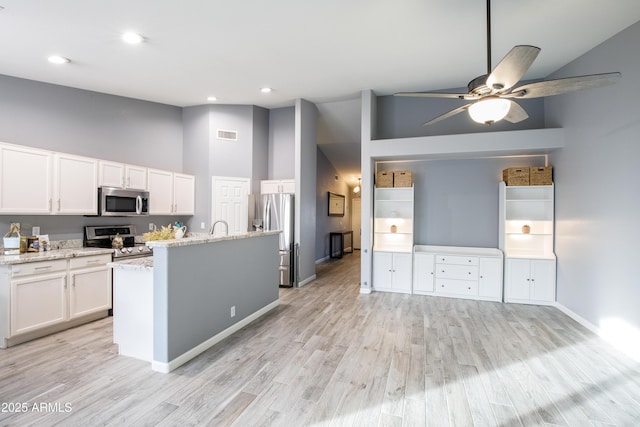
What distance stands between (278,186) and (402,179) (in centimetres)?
236

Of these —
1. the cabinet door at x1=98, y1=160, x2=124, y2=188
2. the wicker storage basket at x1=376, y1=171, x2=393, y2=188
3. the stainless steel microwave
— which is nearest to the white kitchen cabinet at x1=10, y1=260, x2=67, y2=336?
the stainless steel microwave

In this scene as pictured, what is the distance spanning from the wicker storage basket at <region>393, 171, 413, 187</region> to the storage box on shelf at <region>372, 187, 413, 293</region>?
0.36 ft

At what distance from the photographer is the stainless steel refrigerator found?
18.5ft

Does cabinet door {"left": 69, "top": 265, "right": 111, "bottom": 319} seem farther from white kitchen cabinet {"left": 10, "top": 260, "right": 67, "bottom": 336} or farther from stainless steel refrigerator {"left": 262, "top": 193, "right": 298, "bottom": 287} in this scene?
stainless steel refrigerator {"left": 262, "top": 193, "right": 298, "bottom": 287}

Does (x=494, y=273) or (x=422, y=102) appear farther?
(x=422, y=102)

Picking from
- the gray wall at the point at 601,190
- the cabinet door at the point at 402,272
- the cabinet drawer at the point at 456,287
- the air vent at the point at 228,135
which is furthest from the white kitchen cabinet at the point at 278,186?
the gray wall at the point at 601,190

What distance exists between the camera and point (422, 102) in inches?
212

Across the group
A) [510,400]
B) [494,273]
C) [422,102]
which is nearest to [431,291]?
[494,273]

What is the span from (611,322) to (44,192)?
264 inches

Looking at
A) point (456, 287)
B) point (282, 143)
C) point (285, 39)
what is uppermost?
point (285, 39)

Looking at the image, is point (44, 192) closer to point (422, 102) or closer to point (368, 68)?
point (368, 68)

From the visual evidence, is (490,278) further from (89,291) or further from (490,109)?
(89,291)

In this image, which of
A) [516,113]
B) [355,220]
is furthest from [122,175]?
[355,220]

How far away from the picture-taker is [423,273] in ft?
16.8
